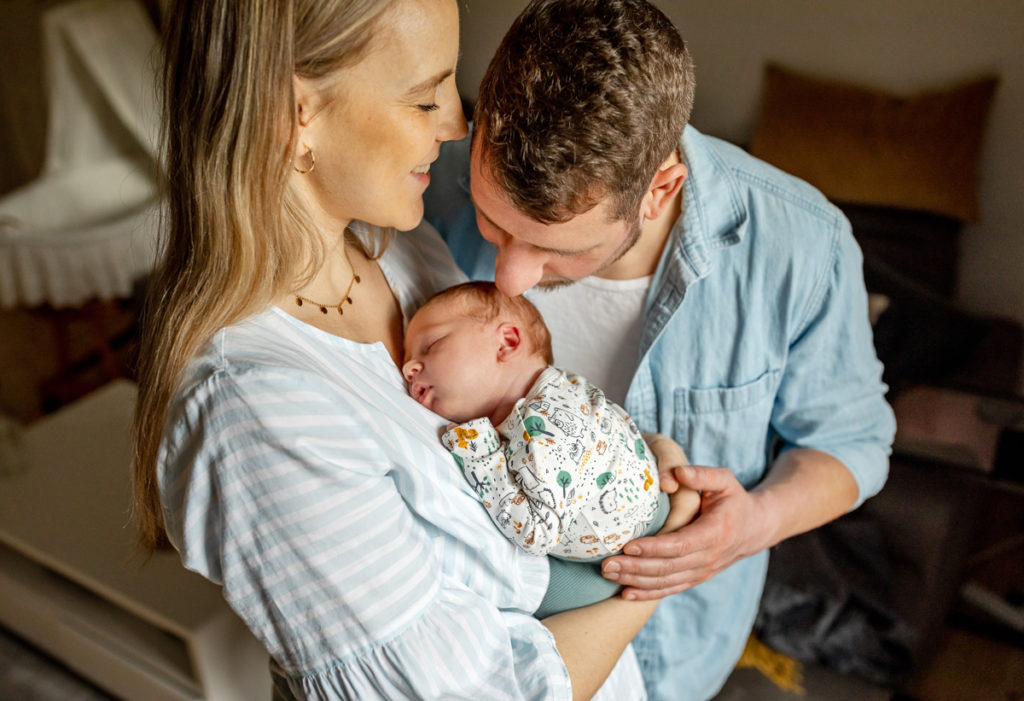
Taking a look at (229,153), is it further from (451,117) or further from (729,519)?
(729,519)

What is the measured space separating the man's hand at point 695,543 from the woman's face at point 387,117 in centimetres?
51

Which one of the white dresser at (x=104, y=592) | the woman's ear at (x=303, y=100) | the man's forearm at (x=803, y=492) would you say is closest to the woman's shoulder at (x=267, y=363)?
the woman's ear at (x=303, y=100)

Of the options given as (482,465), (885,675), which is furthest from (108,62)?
(885,675)

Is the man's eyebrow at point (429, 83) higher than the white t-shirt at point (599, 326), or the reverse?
the man's eyebrow at point (429, 83)

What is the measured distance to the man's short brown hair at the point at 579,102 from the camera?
0.90m

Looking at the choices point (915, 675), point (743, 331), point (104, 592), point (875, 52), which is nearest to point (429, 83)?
point (743, 331)

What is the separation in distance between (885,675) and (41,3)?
149 inches

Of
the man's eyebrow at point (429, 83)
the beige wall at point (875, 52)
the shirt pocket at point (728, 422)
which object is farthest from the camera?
the beige wall at point (875, 52)

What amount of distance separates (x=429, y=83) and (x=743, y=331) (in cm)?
56

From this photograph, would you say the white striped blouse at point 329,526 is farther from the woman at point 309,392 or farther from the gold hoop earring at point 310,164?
the gold hoop earring at point 310,164

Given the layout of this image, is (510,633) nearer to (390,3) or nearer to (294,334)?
(294,334)

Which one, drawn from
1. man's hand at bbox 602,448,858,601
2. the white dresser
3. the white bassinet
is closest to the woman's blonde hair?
man's hand at bbox 602,448,858,601

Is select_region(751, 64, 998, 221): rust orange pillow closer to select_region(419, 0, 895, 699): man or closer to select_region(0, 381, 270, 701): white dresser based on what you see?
select_region(419, 0, 895, 699): man

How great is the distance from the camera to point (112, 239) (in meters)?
2.75
